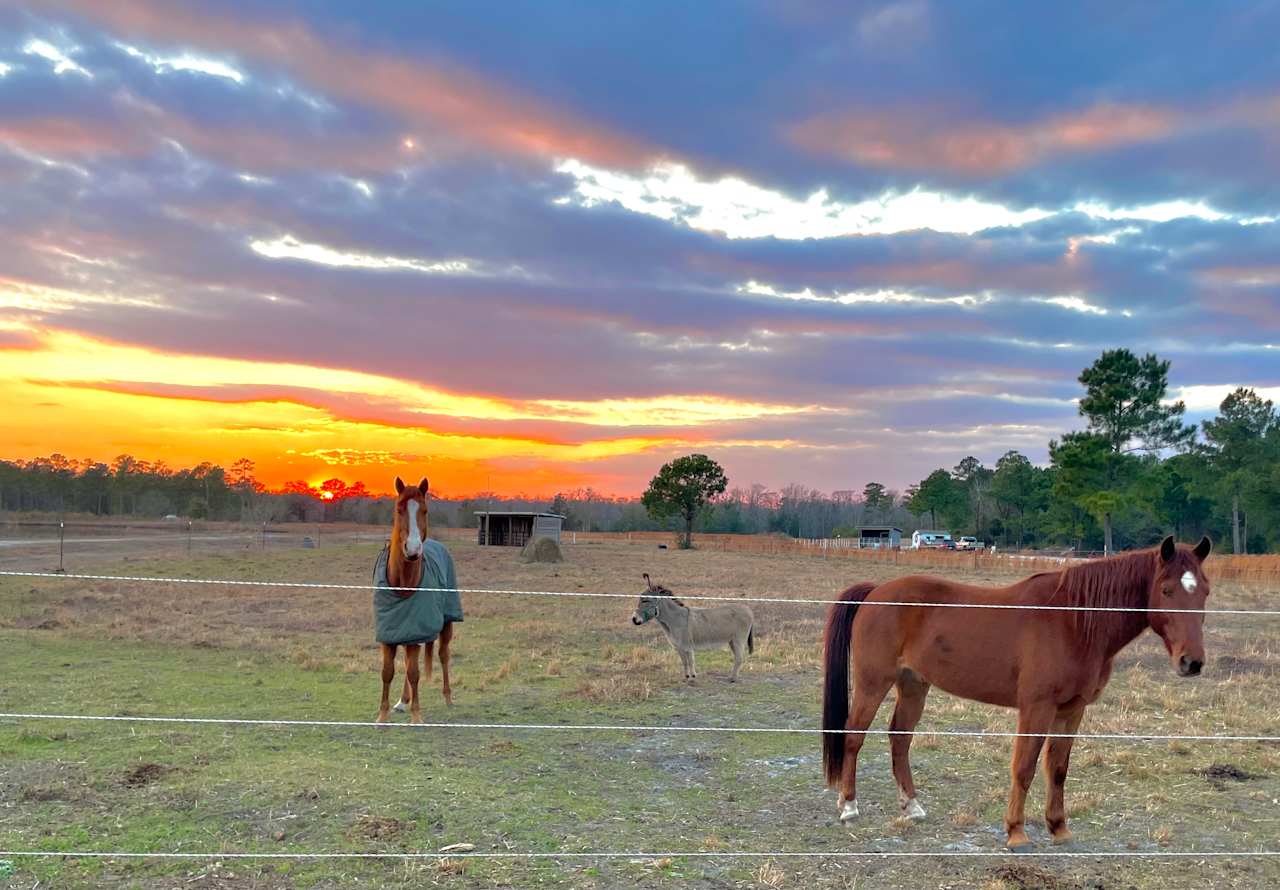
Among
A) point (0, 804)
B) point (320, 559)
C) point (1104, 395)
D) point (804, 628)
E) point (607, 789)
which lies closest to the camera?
point (0, 804)

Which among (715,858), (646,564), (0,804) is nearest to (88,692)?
(0,804)

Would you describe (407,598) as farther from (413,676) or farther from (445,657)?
(445,657)

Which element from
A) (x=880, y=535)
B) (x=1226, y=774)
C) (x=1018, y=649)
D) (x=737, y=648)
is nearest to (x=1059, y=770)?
(x=1018, y=649)

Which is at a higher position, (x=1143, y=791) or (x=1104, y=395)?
(x=1104, y=395)

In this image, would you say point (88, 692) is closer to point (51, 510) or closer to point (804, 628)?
point (804, 628)

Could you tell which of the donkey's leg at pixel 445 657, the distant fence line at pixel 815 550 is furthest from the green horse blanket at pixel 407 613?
the distant fence line at pixel 815 550

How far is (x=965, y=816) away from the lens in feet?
19.1

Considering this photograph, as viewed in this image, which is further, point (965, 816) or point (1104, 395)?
point (1104, 395)

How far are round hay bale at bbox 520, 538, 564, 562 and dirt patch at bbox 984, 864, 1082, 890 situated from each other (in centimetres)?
3307

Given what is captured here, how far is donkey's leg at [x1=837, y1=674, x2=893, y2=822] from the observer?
584cm

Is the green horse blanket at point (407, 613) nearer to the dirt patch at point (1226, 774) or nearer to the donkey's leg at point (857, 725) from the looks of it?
the donkey's leg at point (857, 725)

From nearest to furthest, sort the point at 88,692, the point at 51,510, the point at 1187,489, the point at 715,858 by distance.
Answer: the point at 715,858
the point at 88,692
the point at 1187,489
the point at 51,510

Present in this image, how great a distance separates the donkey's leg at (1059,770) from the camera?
546cm

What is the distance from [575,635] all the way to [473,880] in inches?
430
